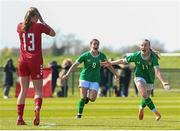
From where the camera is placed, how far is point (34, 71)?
1700 centimetres

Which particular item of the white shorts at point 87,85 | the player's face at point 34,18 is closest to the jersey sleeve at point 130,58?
the white shorts at point 87,85

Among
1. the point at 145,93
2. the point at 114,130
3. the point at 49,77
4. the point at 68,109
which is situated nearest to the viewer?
the point at 114,130

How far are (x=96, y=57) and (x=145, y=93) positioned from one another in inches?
69.8

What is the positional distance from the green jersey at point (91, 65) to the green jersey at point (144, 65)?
42.4 inches

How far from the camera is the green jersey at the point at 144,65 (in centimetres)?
1972

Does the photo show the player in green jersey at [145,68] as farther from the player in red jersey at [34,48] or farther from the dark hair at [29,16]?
the dark hair at [29,16]

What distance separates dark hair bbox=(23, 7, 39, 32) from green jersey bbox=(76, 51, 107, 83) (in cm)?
398

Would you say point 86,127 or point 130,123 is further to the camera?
point 130,123

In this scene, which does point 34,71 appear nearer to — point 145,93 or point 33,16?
point 33,16

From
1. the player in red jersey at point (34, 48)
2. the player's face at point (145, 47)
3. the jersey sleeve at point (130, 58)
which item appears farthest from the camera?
the jersey sleeve at point (130, 58)

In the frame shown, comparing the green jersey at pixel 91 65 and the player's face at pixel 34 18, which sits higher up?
the player's face at pixel 34 18

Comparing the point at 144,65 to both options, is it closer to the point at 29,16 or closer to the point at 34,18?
the point at 34,18

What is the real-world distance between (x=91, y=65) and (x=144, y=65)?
171 cm

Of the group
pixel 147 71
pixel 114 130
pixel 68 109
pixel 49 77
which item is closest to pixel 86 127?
pixel 114 130
